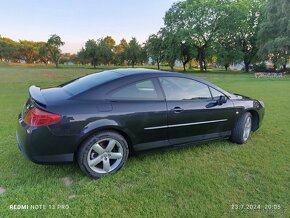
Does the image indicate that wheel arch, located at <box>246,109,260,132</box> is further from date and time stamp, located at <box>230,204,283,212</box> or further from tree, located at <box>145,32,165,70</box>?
tree, located at <box>145,32,165,70</box>

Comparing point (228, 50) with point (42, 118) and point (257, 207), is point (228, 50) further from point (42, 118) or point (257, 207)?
point (42, 118)

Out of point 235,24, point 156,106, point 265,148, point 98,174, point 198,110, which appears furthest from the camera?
point 235,24

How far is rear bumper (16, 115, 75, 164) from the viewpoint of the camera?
2.62 metres

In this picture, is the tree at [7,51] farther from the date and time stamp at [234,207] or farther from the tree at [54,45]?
the date and time stamp at [234,207]

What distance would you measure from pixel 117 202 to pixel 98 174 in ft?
1.93

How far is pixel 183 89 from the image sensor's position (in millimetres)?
3553

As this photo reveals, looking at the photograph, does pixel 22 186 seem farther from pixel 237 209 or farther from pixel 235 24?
pixel 235 24

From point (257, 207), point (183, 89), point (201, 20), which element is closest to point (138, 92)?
point (183, 89)

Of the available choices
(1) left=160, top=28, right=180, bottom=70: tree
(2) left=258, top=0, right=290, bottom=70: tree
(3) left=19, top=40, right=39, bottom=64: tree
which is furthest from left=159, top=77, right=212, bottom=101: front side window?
A: (3) left=19, top=40, right=39, bottom=64: tree

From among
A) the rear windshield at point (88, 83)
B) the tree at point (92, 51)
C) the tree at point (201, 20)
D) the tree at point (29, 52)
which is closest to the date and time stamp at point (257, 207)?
the rear windshield at point (88, 83)

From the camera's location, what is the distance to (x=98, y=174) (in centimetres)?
299

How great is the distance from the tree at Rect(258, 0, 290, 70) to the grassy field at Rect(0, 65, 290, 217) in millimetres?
27045

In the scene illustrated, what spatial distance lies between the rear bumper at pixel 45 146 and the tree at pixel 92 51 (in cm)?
6016

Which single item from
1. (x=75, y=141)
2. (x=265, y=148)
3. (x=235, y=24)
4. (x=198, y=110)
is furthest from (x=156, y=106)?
(x=235, y=24)
